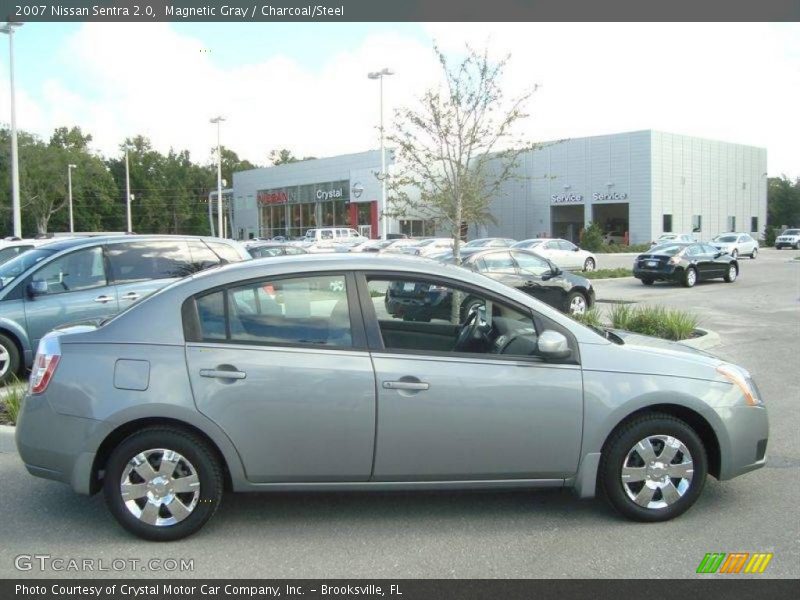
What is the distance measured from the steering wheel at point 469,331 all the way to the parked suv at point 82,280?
A: 15.7 ft

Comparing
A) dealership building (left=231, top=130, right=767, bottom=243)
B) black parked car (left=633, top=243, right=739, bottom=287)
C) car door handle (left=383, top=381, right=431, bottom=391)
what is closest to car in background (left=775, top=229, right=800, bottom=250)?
dealership building (left=231, top=130, right=767, bottom=243)

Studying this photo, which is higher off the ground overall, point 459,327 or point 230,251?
point 230,251

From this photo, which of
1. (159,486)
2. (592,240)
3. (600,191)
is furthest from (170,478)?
(600,191)

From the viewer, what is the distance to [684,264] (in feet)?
78.0

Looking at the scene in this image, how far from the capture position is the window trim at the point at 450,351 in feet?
14.4

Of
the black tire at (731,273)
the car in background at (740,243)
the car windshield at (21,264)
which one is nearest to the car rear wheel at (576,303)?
the car windshield at (21,264)

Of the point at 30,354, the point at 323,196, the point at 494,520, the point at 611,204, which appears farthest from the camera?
the point at 323,196

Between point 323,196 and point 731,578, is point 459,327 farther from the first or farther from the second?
point 323,196

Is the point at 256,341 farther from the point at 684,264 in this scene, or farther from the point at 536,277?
the point at 684,264

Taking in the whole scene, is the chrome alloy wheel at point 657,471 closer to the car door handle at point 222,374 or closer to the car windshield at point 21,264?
the car door handle at point 222,374

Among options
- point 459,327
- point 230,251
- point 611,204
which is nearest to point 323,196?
point 611,204

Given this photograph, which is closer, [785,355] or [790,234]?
[785,355]

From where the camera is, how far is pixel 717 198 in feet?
217

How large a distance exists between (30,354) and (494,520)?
236 inches
